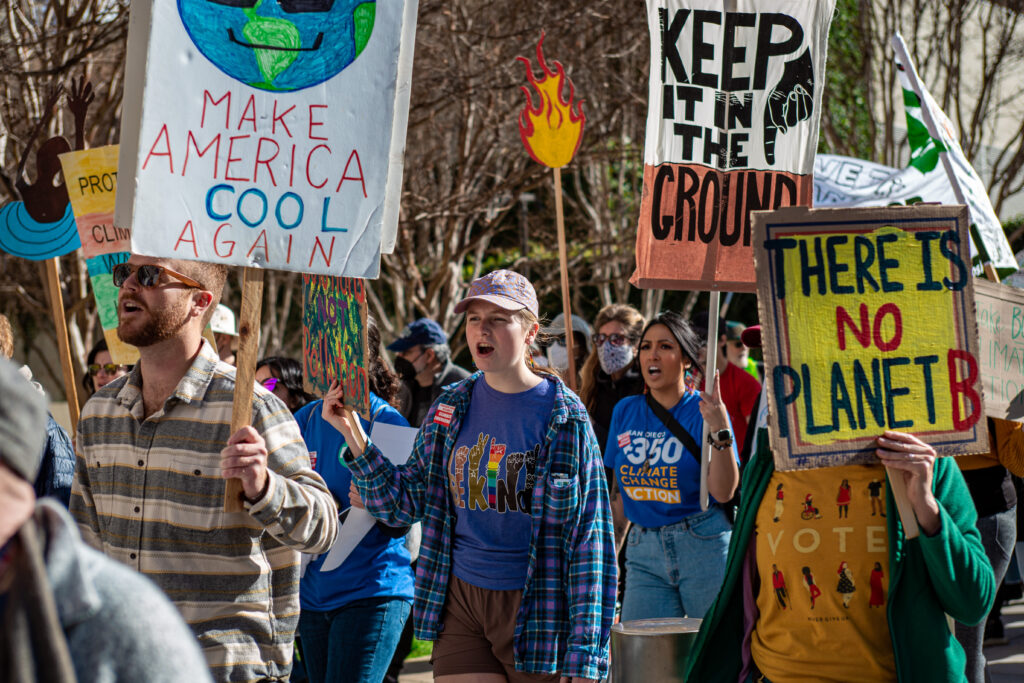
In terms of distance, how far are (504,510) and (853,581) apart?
125 centimetres

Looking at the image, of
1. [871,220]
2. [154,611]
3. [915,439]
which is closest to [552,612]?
[915,439]

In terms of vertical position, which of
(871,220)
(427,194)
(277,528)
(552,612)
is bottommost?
(552,612)

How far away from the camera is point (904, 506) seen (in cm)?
297

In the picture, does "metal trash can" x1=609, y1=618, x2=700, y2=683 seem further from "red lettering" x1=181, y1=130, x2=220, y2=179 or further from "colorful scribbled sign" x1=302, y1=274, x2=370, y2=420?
"red lettering" x1=181, y1=130, x2=220, y2=179

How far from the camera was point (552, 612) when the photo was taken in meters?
3.72

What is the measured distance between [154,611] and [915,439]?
220cm

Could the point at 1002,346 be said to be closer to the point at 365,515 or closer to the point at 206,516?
the point at 365,515

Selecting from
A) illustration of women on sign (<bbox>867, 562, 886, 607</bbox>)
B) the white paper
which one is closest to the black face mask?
the white paper

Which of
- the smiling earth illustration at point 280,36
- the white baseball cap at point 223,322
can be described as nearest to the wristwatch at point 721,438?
the smiling earth illustration at point 280,36

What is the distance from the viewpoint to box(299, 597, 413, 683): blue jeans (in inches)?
173

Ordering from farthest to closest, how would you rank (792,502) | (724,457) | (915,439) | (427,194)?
1. (427,194)
2. (724,457)
3. (792,502)
4. (915,439)

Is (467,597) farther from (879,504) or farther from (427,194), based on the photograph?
(427,194)

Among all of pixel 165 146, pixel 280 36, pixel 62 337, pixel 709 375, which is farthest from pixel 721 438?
pixel 62 337

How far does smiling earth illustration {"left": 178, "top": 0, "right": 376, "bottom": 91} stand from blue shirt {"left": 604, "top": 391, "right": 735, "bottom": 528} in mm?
2651
